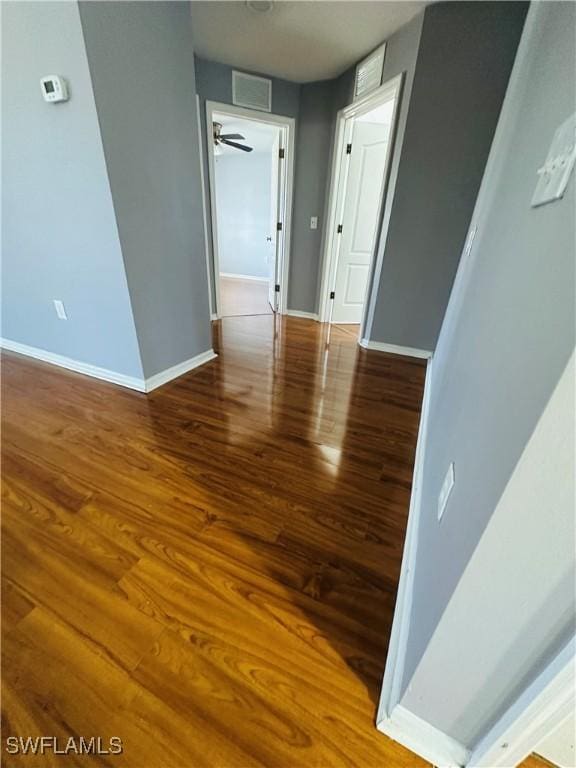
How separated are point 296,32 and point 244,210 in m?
4.02

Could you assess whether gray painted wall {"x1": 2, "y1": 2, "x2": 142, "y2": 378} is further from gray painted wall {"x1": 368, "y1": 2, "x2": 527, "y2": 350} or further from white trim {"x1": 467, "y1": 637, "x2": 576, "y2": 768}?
white trim {"x1": 467, "y1": 637, "x2": 576, "y2": 768}

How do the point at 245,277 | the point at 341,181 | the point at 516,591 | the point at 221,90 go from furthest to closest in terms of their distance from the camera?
the point at 245,277 → the point at 341,181 → the point at 221,90 → the point at 516,591

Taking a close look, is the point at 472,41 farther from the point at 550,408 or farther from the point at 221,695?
the point at 221,695

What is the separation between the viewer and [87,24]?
55.6 inches

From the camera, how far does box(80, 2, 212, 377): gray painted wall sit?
1.56 meters

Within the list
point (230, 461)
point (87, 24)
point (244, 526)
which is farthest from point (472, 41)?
point (244, 526)

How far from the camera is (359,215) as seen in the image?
3340 mm

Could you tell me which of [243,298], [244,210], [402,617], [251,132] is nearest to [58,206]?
[402,617]

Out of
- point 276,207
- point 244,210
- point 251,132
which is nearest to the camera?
point 276,207

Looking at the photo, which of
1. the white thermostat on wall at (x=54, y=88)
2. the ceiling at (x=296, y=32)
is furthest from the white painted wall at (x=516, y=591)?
the ceiling at (x=296, y=32)

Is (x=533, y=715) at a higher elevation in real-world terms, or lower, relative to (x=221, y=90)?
lower

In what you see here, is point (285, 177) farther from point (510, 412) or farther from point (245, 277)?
point (510, 412)

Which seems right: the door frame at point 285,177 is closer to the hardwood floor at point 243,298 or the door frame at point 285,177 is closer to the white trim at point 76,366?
the hardwood floor at point 243,298

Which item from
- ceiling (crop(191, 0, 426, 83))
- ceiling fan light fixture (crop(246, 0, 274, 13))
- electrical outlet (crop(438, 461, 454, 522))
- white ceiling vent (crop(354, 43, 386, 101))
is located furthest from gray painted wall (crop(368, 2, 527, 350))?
electrical outlet (crop(438, 461, 454, 522))
